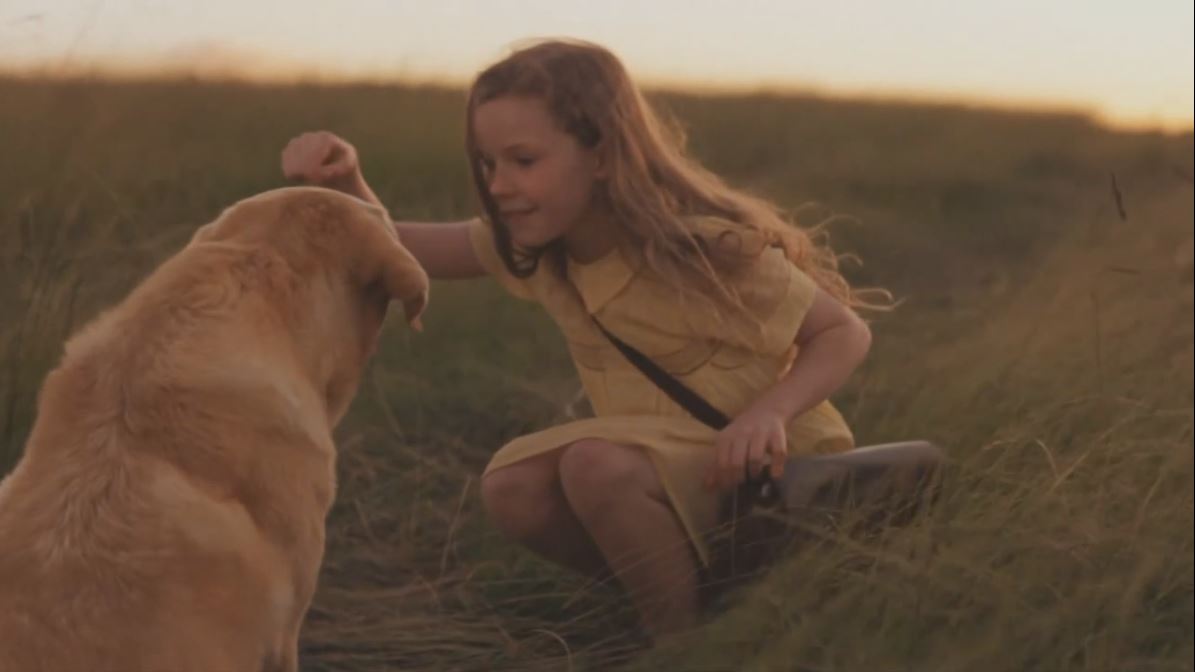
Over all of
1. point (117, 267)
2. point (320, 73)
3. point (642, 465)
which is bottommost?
point (320, 73)

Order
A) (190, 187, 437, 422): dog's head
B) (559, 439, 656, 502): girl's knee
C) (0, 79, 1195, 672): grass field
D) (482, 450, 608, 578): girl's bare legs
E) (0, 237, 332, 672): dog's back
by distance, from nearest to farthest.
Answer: (0, 237, 332, 672): dog's back
(190, 187, 437, 422): dog's head
(0, 79, 1195, 672): grass field
(559, 439, 656, 502): girl's knee
(482, 450, 608, 578): girl's bare legs

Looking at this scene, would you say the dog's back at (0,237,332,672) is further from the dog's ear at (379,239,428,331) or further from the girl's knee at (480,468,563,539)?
the girl's knee at (480,468,563,539)

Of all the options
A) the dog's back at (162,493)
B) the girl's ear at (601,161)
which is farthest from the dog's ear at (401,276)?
the girl's ear at (601,161)

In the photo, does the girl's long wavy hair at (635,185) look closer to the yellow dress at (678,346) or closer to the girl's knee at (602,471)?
the yellow dress at (678,346)

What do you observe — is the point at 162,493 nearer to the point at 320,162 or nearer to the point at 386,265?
the point at 386,265

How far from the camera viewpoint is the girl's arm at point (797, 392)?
12.8 feet

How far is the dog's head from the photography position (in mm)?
3064

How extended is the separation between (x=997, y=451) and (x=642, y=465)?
103cm

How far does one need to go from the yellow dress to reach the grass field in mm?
316

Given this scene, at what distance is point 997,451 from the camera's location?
4527 mm

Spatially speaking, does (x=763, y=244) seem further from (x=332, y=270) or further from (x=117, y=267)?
(x=117, y=267)

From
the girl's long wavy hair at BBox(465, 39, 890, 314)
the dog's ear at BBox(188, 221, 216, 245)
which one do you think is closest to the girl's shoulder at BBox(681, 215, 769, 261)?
the girl's long wavy hair at BBox(465, 39, 890, 314)

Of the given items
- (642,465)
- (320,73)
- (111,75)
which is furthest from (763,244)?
(320,73)

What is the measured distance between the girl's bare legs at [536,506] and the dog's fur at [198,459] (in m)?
0.93
